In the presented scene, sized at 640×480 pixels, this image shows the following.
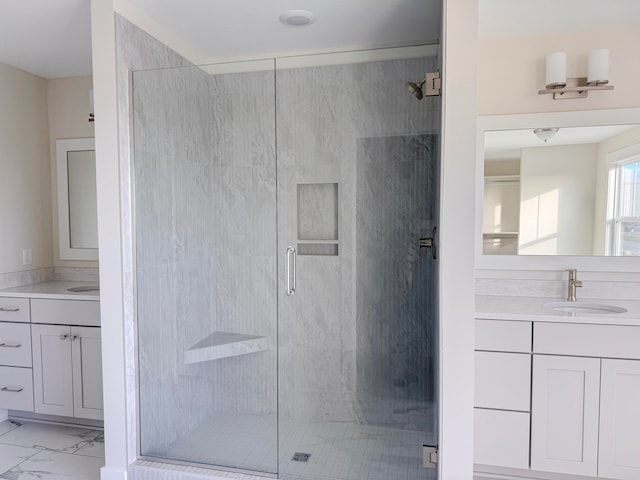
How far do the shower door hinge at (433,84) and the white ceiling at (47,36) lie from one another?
167 cm

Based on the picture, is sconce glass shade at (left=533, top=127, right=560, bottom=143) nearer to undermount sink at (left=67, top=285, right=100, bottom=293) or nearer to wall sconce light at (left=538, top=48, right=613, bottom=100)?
wall sconce light at (left=538, top=48, right=613, bottom=100)

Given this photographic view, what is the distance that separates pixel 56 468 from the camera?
7.84 feet

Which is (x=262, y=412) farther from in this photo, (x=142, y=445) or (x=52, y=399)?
(x=52, y=399)

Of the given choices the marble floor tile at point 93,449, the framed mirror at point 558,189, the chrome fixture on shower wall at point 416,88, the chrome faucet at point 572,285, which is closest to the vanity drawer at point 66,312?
the marble floor tile at point 93,449

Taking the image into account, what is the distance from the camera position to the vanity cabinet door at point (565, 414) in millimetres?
2045

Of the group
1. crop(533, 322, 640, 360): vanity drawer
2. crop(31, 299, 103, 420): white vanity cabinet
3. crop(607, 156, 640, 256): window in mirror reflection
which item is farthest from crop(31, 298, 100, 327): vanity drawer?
crop(607, 156, 640, 256): window in mirror reflection

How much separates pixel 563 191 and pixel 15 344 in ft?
11.3

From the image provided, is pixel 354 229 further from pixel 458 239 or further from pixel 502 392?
pixel 502 392

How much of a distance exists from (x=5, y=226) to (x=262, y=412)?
219cm

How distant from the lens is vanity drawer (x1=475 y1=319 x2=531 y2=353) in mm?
2100

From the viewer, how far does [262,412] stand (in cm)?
224

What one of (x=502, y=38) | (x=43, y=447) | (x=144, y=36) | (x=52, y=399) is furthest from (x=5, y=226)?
(x=502, y=38)

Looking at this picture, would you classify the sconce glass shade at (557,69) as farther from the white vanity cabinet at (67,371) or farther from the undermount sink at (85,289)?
the undermount sink at (85,289)

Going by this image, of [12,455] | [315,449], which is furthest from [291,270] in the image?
[12,455]
